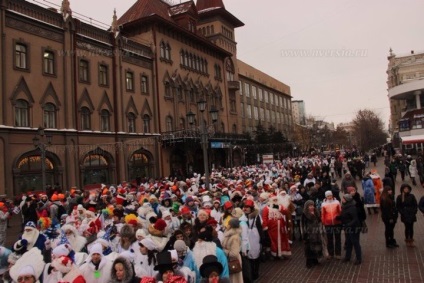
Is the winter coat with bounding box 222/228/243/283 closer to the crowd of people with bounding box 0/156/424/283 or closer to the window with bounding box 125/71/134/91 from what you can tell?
the crowd of people with bounding box 0/156/424/283

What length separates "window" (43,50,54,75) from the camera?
26.5 metres

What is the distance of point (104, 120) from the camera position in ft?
103

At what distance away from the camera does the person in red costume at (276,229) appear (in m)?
10.2

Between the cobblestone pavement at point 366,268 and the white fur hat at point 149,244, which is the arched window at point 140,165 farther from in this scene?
the white fur hat at point 149,244

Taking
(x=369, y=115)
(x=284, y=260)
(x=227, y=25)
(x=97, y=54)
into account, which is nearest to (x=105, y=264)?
(x=284, y=260)

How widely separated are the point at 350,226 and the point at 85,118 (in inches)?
955

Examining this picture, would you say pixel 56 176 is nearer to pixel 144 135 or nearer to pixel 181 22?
pixel 144 135

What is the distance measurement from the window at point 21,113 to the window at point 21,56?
227cm

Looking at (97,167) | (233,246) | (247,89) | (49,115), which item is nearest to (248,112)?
(247,89)

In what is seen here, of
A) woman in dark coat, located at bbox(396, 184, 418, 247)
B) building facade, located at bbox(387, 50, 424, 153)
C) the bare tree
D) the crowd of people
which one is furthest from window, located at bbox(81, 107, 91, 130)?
the bare tree

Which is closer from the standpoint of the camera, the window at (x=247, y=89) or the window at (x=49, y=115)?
the window at (x=49, y=115)

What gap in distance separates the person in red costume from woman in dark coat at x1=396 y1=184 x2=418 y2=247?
3.13 m

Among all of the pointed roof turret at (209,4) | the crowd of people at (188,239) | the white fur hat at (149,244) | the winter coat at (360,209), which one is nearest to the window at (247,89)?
the pointed roof turret at (209,4)

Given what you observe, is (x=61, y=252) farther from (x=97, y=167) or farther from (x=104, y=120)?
(x=104, y=120)
